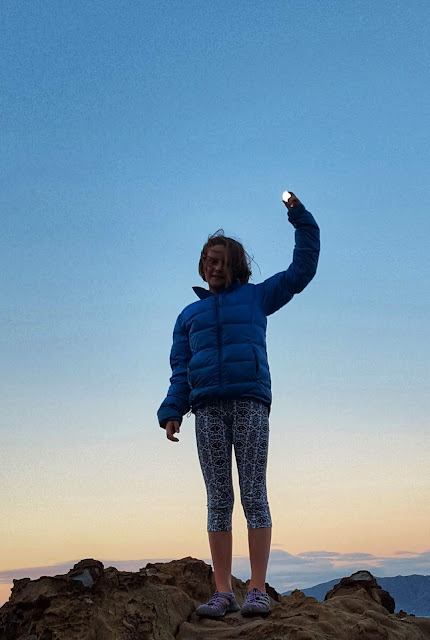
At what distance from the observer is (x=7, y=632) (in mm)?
4859

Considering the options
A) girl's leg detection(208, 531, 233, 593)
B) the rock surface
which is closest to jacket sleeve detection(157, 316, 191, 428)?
girl's leg detection(208, 531, 233, 593)

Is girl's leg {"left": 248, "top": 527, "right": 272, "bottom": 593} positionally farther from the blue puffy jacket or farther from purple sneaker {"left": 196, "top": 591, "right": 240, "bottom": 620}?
the blue puffy jacket

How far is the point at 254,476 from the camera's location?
5.32 meters

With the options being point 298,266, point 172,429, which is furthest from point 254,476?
point 298,266

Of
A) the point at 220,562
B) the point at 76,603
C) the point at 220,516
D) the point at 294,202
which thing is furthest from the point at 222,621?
the point at 294,202

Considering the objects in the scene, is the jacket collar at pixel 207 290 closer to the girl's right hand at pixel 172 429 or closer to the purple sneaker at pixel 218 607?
the girl's right hand at pixel 172 429

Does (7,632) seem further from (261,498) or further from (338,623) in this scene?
(338,623)

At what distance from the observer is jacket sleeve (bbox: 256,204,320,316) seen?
223 inches

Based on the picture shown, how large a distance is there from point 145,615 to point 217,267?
260cm

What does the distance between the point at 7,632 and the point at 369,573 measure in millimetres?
3388

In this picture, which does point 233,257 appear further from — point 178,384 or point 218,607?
point 218,607

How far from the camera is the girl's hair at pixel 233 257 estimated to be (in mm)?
5816

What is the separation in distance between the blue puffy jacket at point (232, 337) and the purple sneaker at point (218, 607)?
1.34 metres

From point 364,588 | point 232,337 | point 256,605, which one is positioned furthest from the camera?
point 364,588
